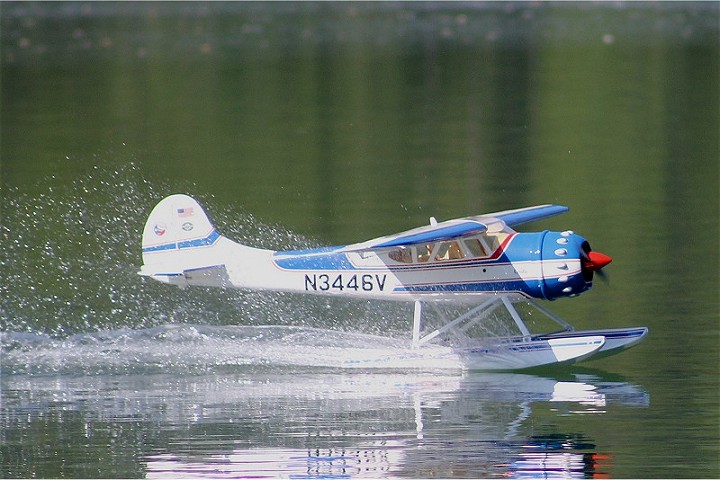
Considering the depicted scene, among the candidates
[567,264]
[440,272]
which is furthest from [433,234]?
[567,264]

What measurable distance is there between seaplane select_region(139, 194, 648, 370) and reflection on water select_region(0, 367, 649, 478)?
0.41 m

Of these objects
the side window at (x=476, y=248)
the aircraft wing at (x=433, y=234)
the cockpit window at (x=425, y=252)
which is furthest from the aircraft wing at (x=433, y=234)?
the cockpit window at (x=425, y=252)

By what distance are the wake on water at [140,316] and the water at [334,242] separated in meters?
0.06

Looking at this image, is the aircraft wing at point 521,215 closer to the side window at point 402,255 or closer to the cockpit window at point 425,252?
the cockpit window at point 425,252

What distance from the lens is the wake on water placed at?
17.4m

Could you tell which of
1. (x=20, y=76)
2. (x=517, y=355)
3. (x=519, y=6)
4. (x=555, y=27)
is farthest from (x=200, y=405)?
(x=519, y=6)

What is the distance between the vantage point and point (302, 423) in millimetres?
14820

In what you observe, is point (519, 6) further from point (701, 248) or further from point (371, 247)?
point (371, 247)

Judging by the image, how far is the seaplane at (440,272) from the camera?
16.5 metres

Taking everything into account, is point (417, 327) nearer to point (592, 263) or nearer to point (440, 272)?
point (440, 272)

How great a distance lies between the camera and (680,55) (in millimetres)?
58125

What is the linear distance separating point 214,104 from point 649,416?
109 feet

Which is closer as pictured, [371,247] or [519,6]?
[371,247]

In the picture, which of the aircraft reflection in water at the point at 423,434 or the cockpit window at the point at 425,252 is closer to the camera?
Result: the aircraft reflection in water at the point at 423,434
